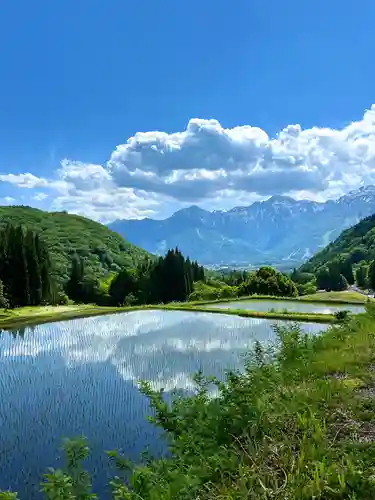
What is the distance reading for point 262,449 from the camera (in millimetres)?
6203

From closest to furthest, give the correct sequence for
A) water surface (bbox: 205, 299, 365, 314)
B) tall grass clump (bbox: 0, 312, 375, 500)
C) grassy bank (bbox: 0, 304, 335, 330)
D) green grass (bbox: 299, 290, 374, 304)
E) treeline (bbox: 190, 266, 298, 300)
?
1. tall grass clump (bbox: 0, 312, 375, 500)
2. grassy bank (bbox: 0, 304, 335, 330)
3. water surface (bbox: 205, 299, 365, 314)
4. green grass (bbox: 299, 290, 374, 304)
5. treeline (bbox: 190, 266, 298, 300)

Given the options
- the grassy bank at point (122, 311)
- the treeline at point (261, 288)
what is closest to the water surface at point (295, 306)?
the grassy bank at point (122, 311)

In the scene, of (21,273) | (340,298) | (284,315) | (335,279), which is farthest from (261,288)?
(335,279)

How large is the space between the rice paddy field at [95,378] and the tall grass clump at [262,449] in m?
2.43

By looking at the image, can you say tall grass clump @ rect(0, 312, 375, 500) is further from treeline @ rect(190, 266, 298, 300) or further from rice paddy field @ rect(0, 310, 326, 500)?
treeline @ rect(190, 266, 298, 300)

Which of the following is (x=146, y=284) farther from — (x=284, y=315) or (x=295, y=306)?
(x=284, y=315)

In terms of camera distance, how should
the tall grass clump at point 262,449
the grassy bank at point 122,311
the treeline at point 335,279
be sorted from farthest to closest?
the treeline at point 335,279 < the grassy bank at point 122,311 < the tall grass clump at point 262,449

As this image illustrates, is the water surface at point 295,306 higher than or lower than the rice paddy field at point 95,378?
higher

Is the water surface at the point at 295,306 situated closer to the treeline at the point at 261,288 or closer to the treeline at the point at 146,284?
the treeline at the point at 261,288

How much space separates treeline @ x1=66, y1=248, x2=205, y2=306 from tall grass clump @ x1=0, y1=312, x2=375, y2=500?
7340cm

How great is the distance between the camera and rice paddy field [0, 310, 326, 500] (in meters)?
10.9

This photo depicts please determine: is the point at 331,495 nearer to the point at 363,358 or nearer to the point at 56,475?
the point at 56,475

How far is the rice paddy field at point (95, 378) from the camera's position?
1094 centimetres

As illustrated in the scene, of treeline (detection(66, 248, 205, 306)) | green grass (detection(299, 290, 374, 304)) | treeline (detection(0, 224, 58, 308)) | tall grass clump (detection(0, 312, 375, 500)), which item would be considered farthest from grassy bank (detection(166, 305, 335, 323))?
treeline (detection(66, 248, 205, 306))
